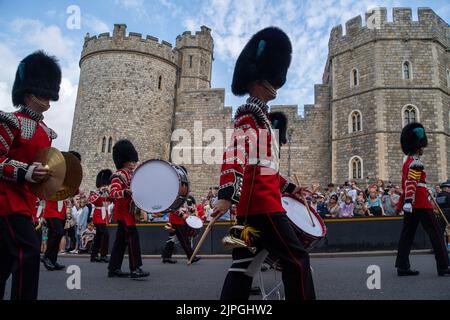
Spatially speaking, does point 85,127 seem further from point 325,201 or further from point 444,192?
point 444,192

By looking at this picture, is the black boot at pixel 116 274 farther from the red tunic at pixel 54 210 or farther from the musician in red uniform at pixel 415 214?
the musician in red uniform at pixel 415 214

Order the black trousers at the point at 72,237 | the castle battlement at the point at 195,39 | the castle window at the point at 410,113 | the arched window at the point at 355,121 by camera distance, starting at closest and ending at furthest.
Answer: the black trousers at the point at 72,237 → the castle window at the point at 410,113 → the arched window at the point at 355,121 → the castle battlement at the point at 195,39

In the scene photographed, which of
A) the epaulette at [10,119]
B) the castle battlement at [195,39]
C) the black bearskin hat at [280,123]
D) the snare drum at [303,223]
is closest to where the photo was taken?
the epaulette at [10,119]

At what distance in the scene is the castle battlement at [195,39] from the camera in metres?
32.9

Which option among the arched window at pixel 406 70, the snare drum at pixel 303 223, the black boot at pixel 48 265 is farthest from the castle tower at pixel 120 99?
the snare drum at pixel 303 223

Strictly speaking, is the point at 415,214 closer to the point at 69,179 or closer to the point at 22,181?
the point at 69,179

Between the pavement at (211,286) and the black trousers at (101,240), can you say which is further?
the black trousers at (101,240)

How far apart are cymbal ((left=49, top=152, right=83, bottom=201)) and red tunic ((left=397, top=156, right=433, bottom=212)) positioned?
4856 millimetres

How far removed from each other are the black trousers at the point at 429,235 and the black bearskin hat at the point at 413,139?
1.04m

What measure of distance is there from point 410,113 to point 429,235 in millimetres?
19546

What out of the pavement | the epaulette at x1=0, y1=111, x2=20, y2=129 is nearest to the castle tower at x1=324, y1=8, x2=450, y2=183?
the pavement

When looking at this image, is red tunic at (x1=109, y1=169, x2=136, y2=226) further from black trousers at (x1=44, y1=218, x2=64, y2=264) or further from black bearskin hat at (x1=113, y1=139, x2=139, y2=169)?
black trousers at (x1=44, y1=218, x2=64, y2=264)
